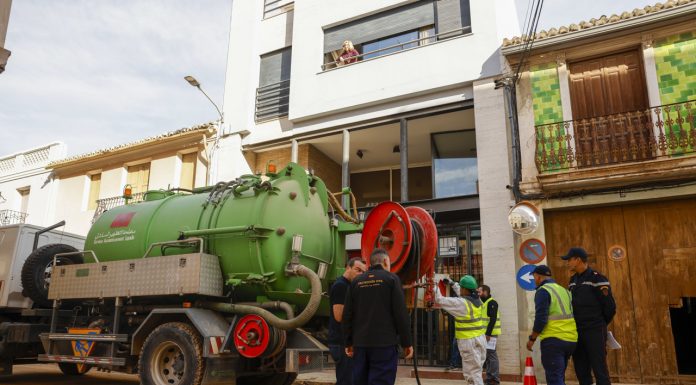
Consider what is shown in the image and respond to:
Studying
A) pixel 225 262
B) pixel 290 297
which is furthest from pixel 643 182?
pixel 225 262

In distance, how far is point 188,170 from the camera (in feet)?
53.9

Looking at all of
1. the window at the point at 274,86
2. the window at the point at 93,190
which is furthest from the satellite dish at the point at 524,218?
the window at the point at 93,190

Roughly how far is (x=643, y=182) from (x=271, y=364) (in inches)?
290

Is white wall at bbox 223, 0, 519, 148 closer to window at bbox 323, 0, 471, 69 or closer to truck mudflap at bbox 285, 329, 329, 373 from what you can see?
window at bbox 323, 0, 471, 69

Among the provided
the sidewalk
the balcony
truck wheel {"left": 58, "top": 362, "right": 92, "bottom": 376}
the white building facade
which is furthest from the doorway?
truck wheel {"left": 58, "top": 362, "right": 92, "bottom": 376}

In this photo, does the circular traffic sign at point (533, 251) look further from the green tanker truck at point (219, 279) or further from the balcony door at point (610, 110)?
the green tanker truck at point (219, 279)

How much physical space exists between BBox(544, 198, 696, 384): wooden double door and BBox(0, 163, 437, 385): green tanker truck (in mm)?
5377

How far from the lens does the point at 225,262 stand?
6.82 meters

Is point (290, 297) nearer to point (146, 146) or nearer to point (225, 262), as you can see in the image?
point (225, 262)

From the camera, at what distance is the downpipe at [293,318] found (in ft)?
19.9

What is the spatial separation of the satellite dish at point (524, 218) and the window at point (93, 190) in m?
14.2

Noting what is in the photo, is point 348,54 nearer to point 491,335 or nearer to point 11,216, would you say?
point 491,335

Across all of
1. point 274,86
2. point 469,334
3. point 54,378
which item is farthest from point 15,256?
point 274,86

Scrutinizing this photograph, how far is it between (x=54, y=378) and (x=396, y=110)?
898cm
